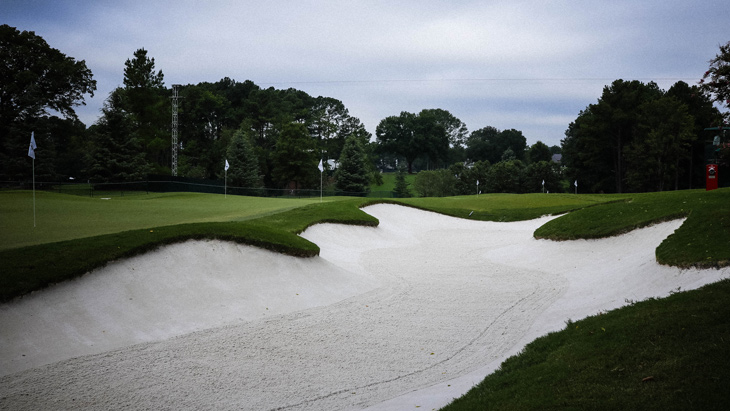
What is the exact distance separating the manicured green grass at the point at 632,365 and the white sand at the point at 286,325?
50.7 inches

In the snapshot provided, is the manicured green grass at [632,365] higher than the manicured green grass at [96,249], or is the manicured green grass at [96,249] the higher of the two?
the manicured green grass at [96,249]

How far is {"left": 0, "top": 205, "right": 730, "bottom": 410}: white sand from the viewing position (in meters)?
7.45

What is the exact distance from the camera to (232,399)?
725 centimetres

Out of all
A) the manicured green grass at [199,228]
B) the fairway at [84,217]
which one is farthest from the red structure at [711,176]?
the fairway at [84,217]

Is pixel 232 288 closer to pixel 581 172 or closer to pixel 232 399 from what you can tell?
pixel 232 399

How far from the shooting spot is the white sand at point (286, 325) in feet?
24.4

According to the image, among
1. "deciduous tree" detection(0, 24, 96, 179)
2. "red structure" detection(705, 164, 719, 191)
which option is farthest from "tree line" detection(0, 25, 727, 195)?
"red structure" detection(705, 164, 719, 191)

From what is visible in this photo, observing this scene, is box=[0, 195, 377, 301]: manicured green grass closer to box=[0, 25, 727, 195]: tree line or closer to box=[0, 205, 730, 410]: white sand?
box=[0, 205, 730, 410]: white sand

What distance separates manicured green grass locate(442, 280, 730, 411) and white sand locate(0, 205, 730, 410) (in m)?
1.29

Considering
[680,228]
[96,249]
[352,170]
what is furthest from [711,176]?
[352,170]

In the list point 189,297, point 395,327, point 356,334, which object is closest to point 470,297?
point 395,327

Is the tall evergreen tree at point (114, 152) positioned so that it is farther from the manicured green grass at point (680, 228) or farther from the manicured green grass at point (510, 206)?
the manicured green grass at point (680, 228)

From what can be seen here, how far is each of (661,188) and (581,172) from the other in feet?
56.8

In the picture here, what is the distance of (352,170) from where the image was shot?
6831 centimetres
